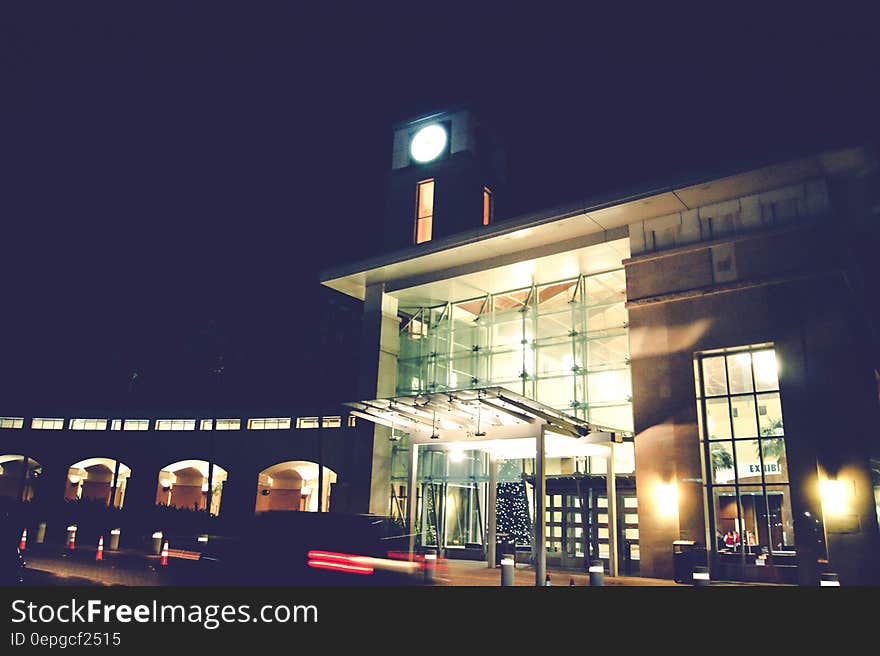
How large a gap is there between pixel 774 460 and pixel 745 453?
737mm

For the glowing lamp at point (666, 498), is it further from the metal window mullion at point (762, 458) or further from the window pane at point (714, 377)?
the window pane at point (714, 377)

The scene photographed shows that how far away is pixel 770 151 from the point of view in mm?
17609

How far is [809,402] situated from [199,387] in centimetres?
4191

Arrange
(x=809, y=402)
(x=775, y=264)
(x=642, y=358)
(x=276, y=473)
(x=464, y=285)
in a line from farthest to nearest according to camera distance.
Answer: (x=276, y=473) < (x=464, y=285) < (x=642, y=358) < (x=775, y=264) < (x=809, y=402)

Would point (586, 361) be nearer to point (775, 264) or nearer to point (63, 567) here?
point (775, 264)

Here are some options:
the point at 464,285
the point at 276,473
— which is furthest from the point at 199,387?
the point at 464,285

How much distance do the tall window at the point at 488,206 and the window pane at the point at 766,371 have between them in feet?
47.8

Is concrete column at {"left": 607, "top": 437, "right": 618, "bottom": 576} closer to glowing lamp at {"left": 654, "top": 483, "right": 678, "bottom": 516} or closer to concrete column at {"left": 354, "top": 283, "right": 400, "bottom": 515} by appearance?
glowing lamp at {"left": 654, "top": 483, "right": 678, "bottom": 516}

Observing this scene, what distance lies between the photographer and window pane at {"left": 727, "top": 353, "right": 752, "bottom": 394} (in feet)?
59.5

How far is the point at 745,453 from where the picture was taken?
17.6 m

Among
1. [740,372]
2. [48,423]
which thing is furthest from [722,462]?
[48,423]

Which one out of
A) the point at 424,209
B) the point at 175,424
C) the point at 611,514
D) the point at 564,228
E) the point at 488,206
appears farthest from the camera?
the point at 175,424

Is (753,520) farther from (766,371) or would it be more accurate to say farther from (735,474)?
(766,371)

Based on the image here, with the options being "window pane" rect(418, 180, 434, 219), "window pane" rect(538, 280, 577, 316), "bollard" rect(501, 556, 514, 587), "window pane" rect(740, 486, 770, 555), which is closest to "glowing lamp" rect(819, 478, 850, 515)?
"window pane" rect(740, 486, 770, 555)
